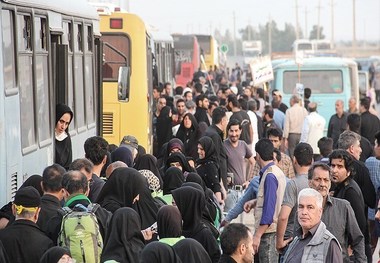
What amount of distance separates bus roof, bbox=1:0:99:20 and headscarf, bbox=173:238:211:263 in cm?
307

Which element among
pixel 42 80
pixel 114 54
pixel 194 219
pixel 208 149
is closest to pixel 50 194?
pixel 194 219

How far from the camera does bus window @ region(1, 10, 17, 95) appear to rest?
1080 cm

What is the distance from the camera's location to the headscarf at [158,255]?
8.34 meters

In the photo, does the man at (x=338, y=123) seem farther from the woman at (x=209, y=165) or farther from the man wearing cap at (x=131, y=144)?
the man wearing cap at (x=131, y=144)

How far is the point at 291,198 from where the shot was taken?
11.2m

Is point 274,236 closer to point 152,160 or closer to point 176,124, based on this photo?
point 152,160

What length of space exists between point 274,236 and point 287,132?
1107cm

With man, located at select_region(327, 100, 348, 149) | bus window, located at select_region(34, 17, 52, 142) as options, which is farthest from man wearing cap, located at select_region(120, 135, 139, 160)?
man, located at select_region(327, 100, 348, 149)

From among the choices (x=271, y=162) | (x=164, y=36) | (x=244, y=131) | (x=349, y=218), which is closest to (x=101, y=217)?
(x=349, y=218)

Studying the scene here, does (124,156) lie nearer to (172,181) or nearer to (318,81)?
(172,181)

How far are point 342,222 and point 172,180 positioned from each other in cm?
215

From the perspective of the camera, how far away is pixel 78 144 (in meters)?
15.3

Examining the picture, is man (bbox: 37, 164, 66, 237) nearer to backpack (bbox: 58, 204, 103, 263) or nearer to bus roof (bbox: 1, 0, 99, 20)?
backpack (bbox: 58, 204, 103, 263)

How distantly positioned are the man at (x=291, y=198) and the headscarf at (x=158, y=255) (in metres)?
2.88
